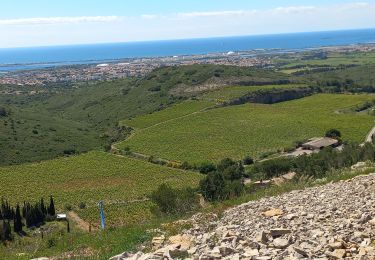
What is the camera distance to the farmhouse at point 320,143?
231 ft

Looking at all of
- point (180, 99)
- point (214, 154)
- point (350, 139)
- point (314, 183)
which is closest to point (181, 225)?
point (314, 183)

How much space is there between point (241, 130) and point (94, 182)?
32.7m

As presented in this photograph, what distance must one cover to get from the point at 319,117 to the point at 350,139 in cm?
1689

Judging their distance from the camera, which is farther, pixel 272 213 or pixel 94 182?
pixel 94 182

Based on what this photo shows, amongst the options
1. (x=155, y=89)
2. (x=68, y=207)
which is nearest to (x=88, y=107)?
(x=155, y=89)

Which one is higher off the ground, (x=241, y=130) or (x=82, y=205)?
(x=241, y=130)

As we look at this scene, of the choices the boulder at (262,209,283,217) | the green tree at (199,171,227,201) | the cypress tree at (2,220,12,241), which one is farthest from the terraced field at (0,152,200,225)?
the boulder at (262,209,283,217)

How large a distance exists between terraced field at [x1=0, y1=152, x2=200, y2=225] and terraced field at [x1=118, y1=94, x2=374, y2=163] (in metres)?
7.13

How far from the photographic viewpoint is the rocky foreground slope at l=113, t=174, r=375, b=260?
10.1 meters

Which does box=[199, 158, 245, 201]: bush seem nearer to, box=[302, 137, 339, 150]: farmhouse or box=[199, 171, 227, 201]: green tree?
box=[199, 171, 227, 201]: green tree

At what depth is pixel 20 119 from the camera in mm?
102312

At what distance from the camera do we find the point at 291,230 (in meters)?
11.7

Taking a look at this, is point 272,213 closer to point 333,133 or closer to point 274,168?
point 274,168

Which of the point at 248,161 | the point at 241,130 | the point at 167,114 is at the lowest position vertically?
the point at 248,161
